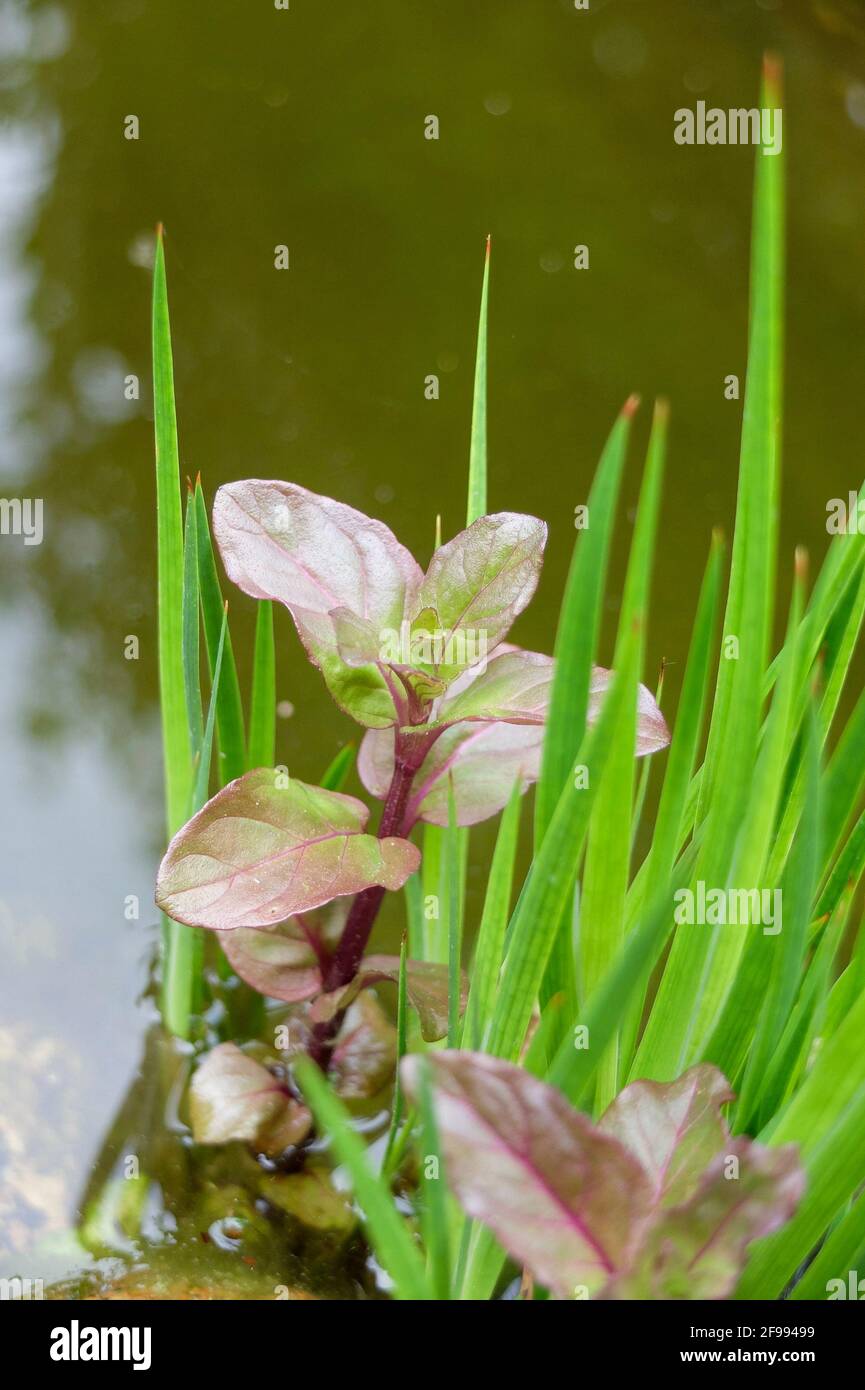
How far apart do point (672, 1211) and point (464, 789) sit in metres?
0.23

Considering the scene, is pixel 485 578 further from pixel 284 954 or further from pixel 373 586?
pixel 284 954

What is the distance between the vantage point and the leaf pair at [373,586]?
453mm

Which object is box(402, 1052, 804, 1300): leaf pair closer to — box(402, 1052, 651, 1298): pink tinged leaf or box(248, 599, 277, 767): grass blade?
box(402, 1052, 651, 1298): pink tinged leaf

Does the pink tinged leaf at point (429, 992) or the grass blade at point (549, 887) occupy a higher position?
the grass blade at point (549, 887)

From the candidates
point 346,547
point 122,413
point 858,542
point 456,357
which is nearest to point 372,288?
point 456,357

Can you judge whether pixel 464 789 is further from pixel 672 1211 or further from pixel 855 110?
pixel 855 110

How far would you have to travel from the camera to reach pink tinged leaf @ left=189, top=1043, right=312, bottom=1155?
0.50 meters

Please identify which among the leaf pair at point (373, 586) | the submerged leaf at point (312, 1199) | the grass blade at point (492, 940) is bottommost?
the submerged leaf at point (312, 1199)

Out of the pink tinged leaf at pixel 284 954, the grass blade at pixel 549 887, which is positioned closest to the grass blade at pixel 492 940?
the grass blade at pixel 549 887

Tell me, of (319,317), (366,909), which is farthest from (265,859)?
(319,317)

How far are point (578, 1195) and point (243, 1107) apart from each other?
233mm

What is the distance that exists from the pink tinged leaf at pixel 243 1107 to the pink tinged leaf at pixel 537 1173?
0.74 ft

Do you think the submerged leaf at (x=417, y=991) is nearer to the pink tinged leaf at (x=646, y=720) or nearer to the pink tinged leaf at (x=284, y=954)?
the pink tinged leaf at (x=284, y=954)
